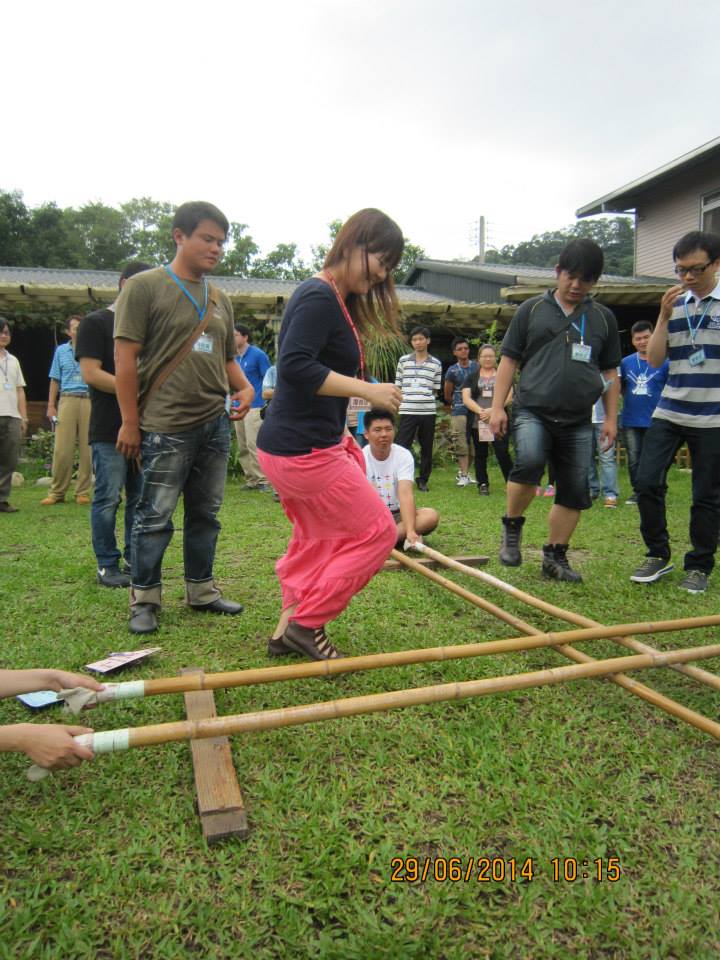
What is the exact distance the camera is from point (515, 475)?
4066 mm

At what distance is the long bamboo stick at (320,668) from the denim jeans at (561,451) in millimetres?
1538

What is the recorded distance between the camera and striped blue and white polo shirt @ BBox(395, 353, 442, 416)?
7926 millimetres

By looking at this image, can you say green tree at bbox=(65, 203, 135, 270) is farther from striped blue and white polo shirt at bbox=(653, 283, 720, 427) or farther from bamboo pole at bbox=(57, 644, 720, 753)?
bamboo pole at bbox=(57, 644, 720, 753)

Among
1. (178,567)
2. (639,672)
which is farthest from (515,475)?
(178,567)

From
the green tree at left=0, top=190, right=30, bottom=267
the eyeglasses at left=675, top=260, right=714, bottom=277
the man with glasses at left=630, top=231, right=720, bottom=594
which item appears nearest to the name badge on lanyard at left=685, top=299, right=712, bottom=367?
the man with glasses at left=630, top=231, right=720, bottom=594

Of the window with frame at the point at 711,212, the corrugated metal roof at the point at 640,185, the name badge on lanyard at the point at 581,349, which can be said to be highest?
the corrugated metal roof at the point at 640,185

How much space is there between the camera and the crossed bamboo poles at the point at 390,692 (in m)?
1.63

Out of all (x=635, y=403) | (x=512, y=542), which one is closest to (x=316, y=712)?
(x=512, y=542)

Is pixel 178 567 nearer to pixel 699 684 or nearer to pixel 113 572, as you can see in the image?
pixel 113 572

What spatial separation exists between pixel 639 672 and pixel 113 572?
9.55 feet

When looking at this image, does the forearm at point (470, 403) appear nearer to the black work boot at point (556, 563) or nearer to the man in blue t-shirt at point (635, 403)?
the man in blue t-shirt at point (635, 403)

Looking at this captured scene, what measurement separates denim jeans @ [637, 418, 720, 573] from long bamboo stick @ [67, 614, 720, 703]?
5.13ft

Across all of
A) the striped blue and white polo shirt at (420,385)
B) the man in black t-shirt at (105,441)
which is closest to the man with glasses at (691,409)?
the man in black t-shirt at (105,441)

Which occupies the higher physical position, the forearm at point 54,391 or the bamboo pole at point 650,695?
the forearm at point 54,391
